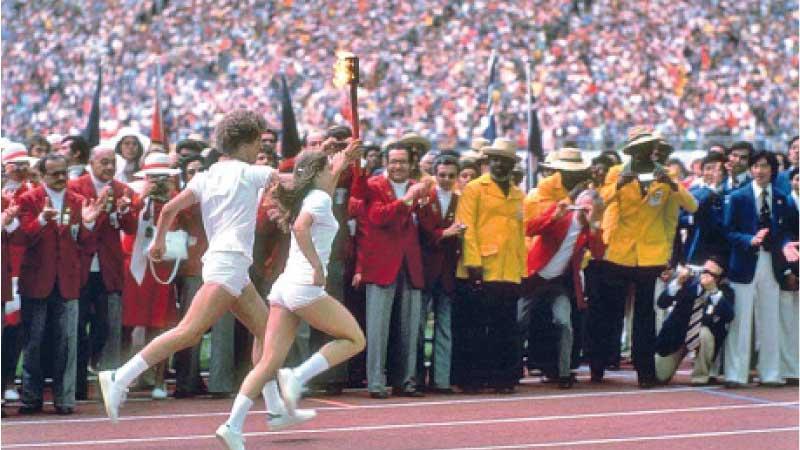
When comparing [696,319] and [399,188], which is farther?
[696,319]

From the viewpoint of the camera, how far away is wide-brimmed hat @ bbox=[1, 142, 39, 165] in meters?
15.7

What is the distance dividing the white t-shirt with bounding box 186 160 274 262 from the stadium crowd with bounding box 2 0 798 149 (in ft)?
84.6

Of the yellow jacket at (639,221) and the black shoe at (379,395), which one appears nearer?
the black shoe at (379,395)

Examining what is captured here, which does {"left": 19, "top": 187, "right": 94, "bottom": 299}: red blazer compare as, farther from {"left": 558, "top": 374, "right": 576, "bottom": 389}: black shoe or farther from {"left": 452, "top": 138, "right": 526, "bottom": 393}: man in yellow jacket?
{"left": 558, "top": 374, "right": 576, "bottom": 389}: black shoe

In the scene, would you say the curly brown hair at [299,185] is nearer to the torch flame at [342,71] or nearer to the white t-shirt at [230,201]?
→ the white t-shirt at [230,201]

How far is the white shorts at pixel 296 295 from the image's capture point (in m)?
12.6

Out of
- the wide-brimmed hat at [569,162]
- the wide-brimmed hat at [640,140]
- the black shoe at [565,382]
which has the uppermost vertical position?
the wide-brimmed hat at [640,140]

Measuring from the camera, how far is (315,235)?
12750mm

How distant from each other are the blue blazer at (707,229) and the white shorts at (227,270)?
5.85 m

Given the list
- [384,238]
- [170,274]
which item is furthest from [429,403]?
[170,274]

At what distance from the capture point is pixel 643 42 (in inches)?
1805

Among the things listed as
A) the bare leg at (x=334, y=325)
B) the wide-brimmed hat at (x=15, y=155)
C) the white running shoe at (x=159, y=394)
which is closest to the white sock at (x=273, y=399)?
the bare leg at (x=334, y=325)

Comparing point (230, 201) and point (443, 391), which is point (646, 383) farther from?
point (230, 201)

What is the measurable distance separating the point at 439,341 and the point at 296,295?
4.23 m
